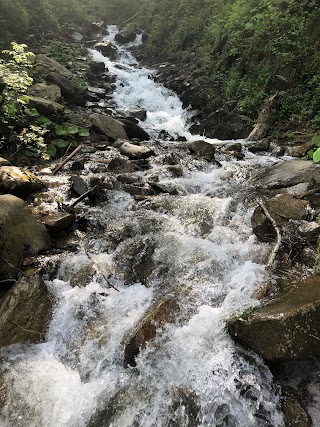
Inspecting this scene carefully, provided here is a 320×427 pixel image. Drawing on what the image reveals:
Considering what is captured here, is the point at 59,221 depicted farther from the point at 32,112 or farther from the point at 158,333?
the point at 32,112

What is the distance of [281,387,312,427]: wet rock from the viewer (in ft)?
8.91

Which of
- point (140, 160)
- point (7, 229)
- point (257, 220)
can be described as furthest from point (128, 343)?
point (140, 160)

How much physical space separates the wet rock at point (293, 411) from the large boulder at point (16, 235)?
136 inches

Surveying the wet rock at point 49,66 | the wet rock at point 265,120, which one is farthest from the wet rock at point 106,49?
the wet rock at point 265,120

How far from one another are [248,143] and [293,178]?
4057 mm

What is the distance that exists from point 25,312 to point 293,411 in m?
2.96

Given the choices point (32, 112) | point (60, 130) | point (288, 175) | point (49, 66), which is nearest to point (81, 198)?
point (60, 130)

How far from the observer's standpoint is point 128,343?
343 cm

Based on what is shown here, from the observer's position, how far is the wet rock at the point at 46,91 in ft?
34.7

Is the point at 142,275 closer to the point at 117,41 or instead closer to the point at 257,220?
the point at 257,220

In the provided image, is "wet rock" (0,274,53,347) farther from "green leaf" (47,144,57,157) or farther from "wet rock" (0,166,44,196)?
"green leaf" (47,144,57,157)

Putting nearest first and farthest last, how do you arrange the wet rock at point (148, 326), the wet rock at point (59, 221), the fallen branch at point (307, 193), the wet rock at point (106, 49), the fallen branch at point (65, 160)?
the wet rock at point (148, 326) → the wet rock at point (59, 221) → the fallen branch at point (307, 193) → the fallen branch at point (65, 160) → the wet rock at point (106, 49)

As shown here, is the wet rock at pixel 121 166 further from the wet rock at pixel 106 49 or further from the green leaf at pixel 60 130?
the wet rock at pixel 106 49

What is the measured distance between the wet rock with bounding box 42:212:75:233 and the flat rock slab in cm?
414
